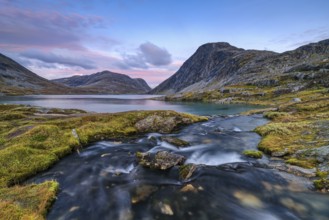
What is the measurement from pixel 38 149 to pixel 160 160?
1302cm

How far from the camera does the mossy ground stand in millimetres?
12992

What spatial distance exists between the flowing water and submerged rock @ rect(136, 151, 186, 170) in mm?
668

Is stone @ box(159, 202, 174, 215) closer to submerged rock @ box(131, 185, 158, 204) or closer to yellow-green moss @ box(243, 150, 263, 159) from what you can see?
submerged rock @ box(131, 185, 158, 204)

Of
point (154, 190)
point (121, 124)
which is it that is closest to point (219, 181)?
point (154, 190)

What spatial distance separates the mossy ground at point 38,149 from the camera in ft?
42.6

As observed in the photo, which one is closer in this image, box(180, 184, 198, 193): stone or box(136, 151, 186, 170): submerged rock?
box(180, 184, 198, 193): stone

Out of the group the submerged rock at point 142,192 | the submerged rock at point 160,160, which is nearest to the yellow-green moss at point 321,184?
the submerged rock at point 160,160

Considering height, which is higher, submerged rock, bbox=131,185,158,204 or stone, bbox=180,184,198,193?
stone, bbox=180,184,198,193


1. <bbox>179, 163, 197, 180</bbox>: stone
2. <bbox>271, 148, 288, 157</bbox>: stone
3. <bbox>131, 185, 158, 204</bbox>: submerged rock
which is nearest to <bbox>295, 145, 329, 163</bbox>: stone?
<bbox>271, 148, 288, 157</bbox>: stone

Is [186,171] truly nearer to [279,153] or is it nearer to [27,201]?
[279,153]

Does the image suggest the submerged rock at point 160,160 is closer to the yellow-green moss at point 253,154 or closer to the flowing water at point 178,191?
the flowing water at point 178,191

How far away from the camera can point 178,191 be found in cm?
1557

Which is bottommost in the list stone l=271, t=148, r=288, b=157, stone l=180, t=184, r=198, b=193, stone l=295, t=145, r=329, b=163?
stone l=180, t=184, r=198, b=193

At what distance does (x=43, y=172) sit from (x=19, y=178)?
202 cm
